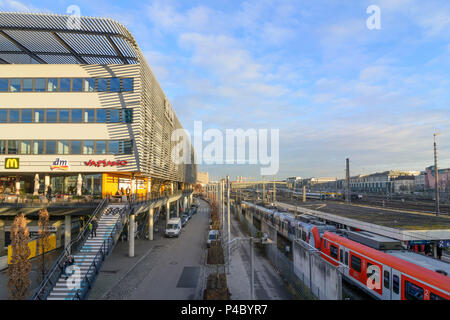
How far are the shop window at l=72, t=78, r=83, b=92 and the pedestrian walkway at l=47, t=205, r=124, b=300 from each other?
1255cm

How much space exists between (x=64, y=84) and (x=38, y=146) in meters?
6.46

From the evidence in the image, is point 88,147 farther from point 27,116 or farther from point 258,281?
point 258,281

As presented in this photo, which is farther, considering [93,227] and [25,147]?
[25,147]

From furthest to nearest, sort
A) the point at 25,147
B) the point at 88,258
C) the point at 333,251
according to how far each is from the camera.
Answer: the point at 25,147, the point at 333,251, the point at 88,258

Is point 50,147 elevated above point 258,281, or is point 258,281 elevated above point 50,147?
point 50,147

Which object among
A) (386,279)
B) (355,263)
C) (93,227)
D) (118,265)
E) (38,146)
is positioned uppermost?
(38,146)

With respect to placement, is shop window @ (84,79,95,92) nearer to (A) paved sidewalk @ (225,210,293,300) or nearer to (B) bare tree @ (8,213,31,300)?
(B) bare tree @ (8,213,31,300)

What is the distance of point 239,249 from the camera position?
25.8 m

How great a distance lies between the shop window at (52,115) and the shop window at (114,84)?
5783mm

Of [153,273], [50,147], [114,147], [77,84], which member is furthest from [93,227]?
[77,84]

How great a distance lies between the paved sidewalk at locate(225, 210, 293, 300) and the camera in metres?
14.6

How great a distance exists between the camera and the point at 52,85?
2570 centimetres

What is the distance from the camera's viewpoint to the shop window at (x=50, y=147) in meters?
25.1
